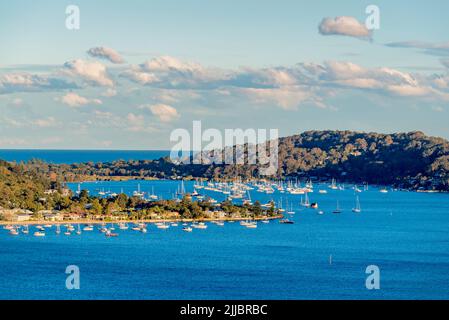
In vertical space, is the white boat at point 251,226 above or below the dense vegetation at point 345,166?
below

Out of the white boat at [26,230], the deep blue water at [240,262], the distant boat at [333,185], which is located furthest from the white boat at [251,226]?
the distant boat at [333,185]

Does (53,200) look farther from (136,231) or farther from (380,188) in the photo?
(380,188)

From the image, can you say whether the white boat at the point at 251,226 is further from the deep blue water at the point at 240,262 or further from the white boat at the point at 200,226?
the white boat at the point at 200,226

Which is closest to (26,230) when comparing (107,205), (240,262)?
(107,205)

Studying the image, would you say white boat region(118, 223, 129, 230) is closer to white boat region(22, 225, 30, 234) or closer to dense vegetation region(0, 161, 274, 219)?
dense vegetation region(0, 161, 274, 219)

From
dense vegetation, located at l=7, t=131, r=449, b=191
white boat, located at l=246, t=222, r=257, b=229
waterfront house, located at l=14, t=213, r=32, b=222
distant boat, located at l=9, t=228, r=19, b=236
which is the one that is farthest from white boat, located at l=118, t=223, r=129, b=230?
dense vegetation, located at l=7, t=131, r=449, b=191

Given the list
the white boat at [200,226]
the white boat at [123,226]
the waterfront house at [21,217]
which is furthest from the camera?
the waterfront house at [21,217]

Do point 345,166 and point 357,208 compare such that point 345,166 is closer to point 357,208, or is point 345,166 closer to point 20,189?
point 357,208
